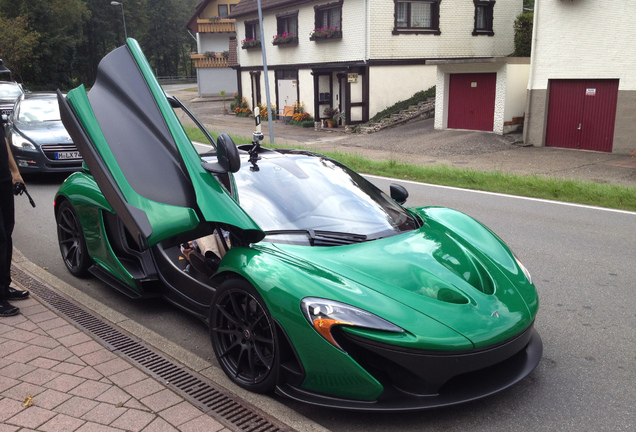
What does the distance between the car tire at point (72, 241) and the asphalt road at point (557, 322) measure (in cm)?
14

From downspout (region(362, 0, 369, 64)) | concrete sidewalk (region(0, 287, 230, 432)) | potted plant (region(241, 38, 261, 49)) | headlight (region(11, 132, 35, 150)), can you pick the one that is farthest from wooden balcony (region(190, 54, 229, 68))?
concrete sidewalk (region(0, 287, 230, 432))

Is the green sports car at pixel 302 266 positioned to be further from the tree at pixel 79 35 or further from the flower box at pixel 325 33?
the tree at pixel 79 35

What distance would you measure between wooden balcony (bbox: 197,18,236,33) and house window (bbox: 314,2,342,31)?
2434 cm

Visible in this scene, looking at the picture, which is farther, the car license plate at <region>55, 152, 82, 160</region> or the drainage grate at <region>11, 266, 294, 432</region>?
the car license plate at <region>55, 152, 82, 160</region>

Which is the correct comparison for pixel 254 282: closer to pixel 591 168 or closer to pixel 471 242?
pixel 471 242

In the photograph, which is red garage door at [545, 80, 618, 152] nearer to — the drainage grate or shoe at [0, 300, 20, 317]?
the drainage grate

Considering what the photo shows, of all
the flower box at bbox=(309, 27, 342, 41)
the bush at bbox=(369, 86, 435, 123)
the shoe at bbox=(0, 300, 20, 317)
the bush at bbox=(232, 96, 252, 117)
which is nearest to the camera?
the shoe at bbox=(0, 300, 20, 317)

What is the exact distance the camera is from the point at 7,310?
179 inches

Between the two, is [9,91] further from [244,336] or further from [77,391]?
[244,336]

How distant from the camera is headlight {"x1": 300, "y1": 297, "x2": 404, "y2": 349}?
9.53ft

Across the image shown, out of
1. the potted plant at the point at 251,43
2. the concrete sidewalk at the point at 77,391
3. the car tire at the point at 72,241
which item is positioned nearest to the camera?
the concrete sidewalk at the point at 77,391

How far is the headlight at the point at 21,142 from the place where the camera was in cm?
1055

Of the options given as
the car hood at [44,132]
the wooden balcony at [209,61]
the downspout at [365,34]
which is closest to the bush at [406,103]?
the downspout at [365,34]

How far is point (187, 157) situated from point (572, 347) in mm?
2980
